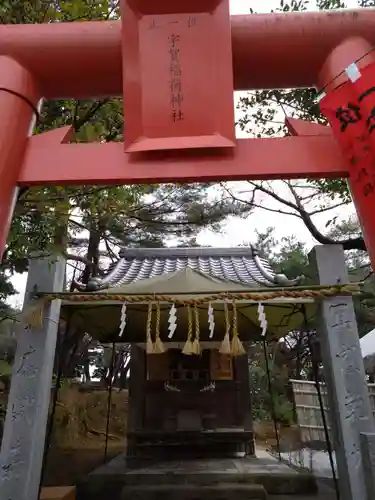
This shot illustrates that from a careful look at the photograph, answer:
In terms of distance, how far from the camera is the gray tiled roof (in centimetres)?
696

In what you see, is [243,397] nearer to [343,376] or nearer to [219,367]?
[219,367]

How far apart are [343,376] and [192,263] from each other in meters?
4.47

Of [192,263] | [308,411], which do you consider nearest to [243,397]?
[192,263]

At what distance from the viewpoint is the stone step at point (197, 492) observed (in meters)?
5.36

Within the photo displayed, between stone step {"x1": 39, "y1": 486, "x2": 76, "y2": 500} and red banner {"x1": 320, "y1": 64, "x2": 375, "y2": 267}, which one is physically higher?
red banner {"x1": 320, "y1": 64, "x2": 375, "y2": 267}

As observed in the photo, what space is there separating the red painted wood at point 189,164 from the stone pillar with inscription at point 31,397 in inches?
58.7

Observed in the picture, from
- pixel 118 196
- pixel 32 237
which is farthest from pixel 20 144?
pixel 118 196

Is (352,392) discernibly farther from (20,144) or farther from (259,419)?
(259,419)

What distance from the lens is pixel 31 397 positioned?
3451 mm

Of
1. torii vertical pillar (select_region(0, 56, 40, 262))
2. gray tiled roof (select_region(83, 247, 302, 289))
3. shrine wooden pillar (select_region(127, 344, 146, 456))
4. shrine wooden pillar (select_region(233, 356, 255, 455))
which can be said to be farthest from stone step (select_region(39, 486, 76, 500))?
shrine wooden pillar (select_region(233, 356, 255, 455))

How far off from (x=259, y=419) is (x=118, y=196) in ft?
42.1

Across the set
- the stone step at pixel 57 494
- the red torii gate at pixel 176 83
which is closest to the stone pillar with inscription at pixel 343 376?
the red torii gate at pixel 176 83

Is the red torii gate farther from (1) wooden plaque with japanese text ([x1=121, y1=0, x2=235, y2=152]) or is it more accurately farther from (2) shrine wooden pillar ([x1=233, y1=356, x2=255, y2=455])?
(2) shrine wooden pillar ([x1=233, y1=356, x2=255, y2=455])

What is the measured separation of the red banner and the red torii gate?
0.02 m
